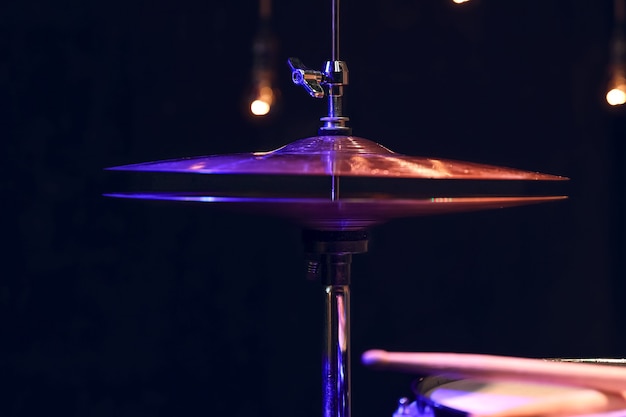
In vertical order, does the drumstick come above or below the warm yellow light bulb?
below

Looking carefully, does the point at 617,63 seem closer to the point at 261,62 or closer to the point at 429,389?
the point at 261,62

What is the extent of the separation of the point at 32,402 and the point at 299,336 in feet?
1.84

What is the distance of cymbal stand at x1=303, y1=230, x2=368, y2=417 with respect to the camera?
0.99m

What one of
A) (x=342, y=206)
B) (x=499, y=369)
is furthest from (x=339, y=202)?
(x=499, y=369)

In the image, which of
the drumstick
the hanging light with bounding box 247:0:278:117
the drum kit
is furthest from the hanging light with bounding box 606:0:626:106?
the drumstick

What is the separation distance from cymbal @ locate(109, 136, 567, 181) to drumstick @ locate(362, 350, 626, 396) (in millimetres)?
186

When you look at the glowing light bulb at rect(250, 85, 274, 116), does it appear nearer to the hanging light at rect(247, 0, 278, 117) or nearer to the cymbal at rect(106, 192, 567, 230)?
the hanging light at rect(247, 0, 278, 117)

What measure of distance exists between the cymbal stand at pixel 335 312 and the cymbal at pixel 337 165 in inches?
4.9

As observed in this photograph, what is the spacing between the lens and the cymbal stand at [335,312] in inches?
38.9

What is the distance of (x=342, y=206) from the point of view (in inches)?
31.2

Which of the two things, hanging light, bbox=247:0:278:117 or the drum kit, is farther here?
hanging light, bbox=247:0:278:117

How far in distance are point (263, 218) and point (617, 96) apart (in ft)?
2.86

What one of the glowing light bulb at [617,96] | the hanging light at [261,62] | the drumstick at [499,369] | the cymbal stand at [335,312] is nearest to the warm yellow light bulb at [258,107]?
the hanging light at [261,62]

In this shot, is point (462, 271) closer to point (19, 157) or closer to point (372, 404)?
point (372, 404)
